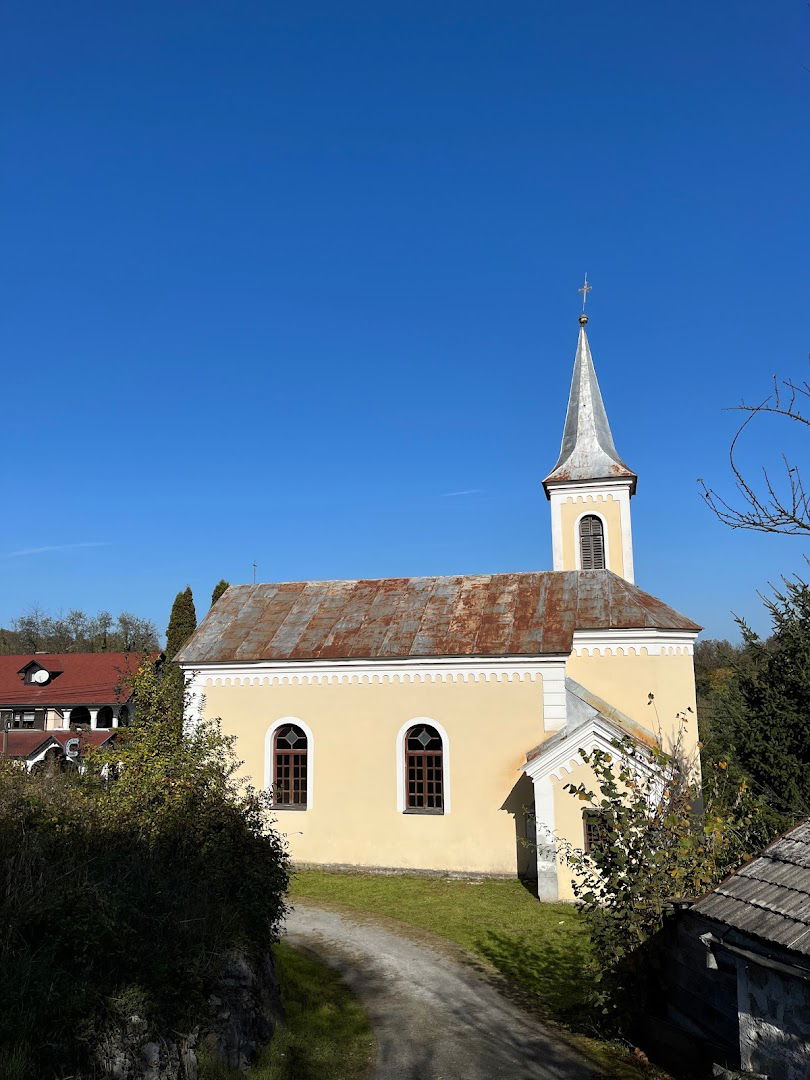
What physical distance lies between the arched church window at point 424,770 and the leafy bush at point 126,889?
28.3 ft

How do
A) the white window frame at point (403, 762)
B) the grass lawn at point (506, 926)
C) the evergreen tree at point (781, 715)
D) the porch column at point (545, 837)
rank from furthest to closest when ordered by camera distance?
the white window frame at point (403, 762) → the porch column at point (545, 837) → the evergreen tree at point (781, 715) → the grass lawn at point (506, 926)

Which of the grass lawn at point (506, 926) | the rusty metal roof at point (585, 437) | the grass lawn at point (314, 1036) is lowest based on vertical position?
the grass lawn at point (506, 926)

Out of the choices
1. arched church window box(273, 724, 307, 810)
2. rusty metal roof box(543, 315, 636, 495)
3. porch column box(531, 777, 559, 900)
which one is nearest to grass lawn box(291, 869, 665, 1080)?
porch column box(531, 777, 559, 900)

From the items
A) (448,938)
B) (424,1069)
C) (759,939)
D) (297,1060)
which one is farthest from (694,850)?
(448,938)

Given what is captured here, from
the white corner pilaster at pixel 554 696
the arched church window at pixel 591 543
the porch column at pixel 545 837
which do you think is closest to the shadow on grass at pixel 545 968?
the porch column at pixel 545 837

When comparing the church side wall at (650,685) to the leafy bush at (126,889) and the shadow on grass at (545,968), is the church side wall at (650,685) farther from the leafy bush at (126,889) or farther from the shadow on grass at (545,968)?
the leafy bush at (126,889)

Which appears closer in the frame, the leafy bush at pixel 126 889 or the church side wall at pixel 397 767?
the leafy bush at pixel 126 889

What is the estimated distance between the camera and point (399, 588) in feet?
77.6

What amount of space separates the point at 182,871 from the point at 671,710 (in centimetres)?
1622

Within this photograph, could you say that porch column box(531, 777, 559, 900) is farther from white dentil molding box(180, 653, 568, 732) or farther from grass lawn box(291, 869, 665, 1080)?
white dentil molding box(180, 653, 568, 732)

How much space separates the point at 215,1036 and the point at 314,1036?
2.25 m

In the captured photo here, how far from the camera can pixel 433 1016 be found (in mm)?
10422

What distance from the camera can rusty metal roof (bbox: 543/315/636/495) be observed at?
2941 centimetres

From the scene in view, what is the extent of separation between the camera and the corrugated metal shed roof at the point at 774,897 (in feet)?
19.4
